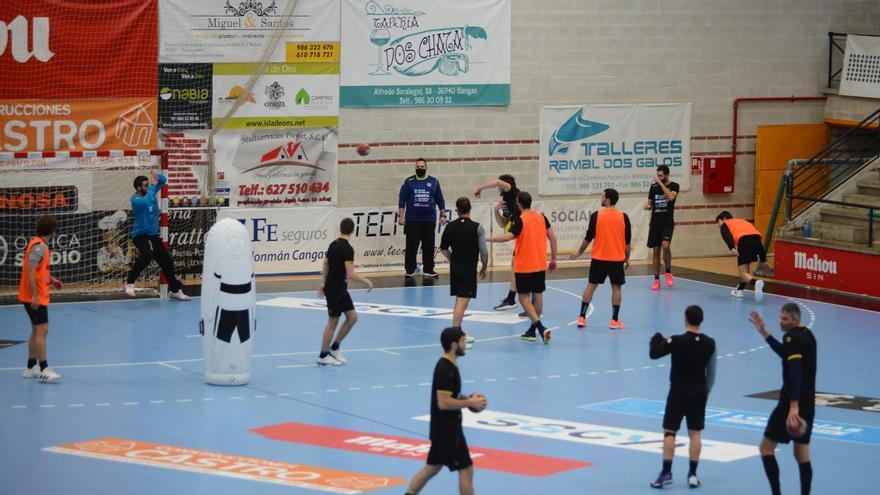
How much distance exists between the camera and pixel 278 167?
85.0ft

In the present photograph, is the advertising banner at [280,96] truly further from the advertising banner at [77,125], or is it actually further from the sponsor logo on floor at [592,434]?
the sponsor logo on floor at [592,434]

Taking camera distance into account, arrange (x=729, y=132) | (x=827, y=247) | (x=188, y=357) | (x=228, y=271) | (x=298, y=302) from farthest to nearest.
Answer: (x=729, y=132), (x=827, y=247), (x=298, y=302), (x=188, y=357), (x=228, y=271)

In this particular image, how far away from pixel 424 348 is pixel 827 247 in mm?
9890

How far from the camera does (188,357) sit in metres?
17.9

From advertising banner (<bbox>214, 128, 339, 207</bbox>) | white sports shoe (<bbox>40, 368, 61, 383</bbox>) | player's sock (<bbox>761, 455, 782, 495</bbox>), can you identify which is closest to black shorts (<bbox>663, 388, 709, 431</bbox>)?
player's sock (<bbox>761, 455, 782, 495</bbox>)

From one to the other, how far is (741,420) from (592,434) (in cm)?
188

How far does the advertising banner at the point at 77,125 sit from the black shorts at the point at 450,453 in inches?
614

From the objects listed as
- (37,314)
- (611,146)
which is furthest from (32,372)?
(611,146)

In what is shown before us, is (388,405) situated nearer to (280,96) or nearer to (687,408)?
(687,408)

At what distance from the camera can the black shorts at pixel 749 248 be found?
23.2 metres

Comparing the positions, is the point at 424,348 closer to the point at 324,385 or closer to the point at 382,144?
the point at 324,385

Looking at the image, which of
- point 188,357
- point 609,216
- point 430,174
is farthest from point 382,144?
point 188,357

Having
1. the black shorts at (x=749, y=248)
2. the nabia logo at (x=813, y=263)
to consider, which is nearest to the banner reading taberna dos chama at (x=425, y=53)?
the black shorts at (x=749, y=248)

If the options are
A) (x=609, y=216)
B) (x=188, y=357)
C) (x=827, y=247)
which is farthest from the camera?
(x=827, y=247)
